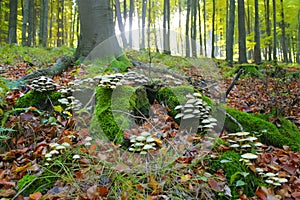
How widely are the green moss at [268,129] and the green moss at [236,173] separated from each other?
82 cm

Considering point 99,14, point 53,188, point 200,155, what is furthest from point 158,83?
point 99,14

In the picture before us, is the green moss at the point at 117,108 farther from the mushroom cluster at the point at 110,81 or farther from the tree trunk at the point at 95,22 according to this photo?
the tree trunk at the point at 95,22

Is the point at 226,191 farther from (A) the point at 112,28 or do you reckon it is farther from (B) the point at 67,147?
(A) the point at 112,28

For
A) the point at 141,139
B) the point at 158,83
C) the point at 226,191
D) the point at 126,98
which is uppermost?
the point at 158,83

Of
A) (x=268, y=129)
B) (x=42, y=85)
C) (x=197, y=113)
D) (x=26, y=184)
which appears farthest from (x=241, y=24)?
(x=26, y=184)

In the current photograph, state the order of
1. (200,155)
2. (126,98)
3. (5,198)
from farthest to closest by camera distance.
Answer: (126,98) → (200,155) → (5,198)

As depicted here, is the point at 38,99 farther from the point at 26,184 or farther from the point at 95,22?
the point at 95,22

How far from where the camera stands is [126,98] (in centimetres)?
324

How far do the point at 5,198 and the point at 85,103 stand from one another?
5.20 feet

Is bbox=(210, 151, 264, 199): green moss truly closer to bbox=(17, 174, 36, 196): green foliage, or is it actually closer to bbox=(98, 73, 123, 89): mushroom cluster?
bbox=(98, 73, 123, 89): mushroom cluster

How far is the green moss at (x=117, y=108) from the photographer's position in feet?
9.35

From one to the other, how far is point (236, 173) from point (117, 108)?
5.18 feet

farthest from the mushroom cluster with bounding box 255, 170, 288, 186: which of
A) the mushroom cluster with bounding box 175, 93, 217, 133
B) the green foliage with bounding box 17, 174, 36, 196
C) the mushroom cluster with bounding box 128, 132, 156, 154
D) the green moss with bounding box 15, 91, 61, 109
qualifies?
the green moss with bounding box 15, 91, 61, 109

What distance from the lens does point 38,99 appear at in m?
3.37
